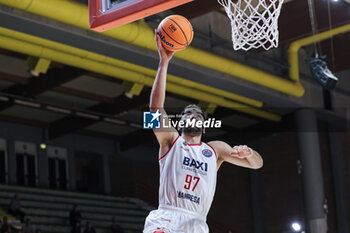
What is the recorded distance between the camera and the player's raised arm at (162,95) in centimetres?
511

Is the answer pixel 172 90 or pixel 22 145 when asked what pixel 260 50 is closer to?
pixel 172 90

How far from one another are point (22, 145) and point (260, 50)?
10.2 meters

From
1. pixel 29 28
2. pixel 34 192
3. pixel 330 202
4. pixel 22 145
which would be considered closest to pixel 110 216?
pixel 34 192

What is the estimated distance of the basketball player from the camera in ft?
16.9

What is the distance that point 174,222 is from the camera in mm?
5152

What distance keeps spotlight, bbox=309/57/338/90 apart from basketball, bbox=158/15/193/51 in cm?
811

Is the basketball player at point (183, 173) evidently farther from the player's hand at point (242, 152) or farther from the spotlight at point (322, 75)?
the spotlight at point (322, 75)

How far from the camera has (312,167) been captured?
19.1 meters

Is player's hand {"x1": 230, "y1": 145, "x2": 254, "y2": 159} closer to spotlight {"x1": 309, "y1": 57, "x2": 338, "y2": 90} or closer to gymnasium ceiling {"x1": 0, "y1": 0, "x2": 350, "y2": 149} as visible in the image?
gymnasium ceiling {"x1": 0, "y1": 0, "x2": 350, "y2": 149}

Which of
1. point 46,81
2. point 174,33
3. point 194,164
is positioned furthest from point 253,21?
point 46,81

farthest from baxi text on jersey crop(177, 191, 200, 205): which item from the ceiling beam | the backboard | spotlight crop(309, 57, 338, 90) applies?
the ceiling beam

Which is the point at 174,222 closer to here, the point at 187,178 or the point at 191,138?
the point at 187,178

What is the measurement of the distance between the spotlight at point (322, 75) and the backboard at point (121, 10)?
24.0 ft

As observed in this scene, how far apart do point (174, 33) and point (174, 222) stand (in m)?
1.66
